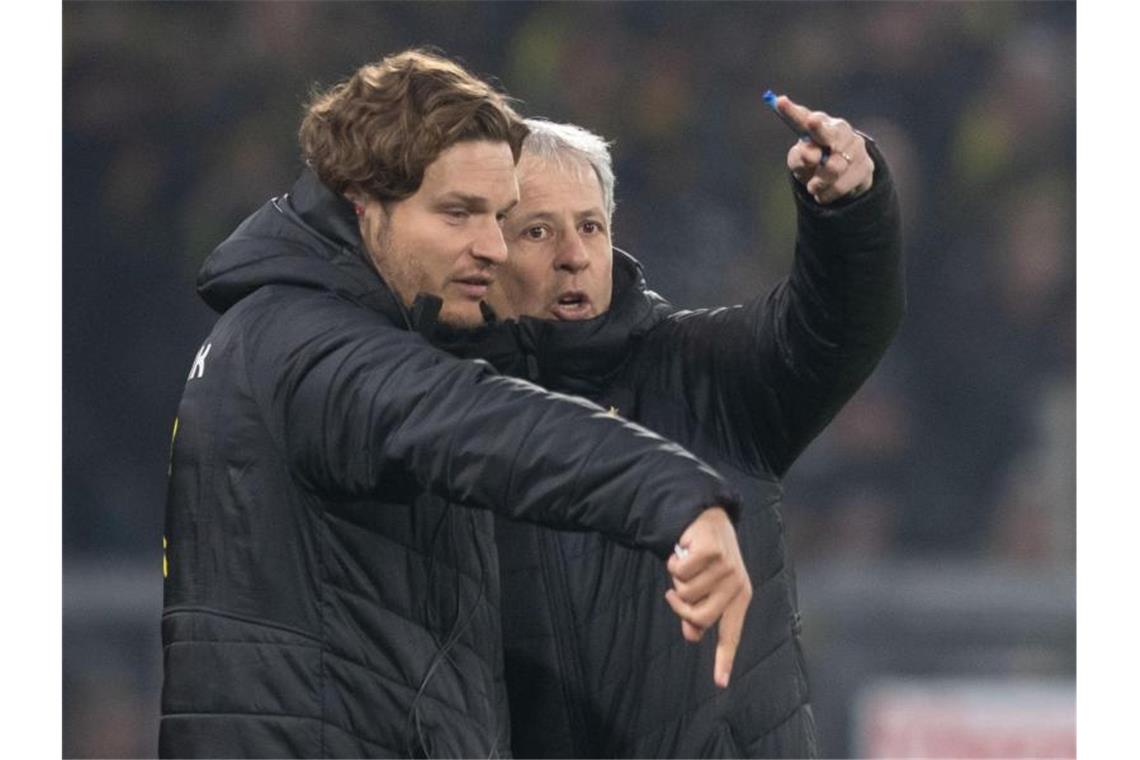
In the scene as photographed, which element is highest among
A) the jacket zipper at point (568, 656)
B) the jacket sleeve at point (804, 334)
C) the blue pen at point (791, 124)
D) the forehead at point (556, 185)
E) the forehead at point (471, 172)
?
the forehead at point (556, 185)

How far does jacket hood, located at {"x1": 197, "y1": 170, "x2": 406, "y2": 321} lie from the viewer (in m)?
1.81

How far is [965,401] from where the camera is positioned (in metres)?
6.13

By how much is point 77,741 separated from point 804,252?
159 inches

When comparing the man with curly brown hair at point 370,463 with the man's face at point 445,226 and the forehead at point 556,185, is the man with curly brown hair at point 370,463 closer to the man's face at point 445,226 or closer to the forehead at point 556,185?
the man's face at point 445,226

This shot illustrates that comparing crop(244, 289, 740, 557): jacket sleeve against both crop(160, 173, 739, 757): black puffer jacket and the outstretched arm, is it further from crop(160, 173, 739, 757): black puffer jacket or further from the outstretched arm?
the outstretched arm

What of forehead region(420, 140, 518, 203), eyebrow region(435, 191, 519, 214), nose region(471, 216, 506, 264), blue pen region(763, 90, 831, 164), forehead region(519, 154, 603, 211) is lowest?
nose region(471, 216, 506, 264)

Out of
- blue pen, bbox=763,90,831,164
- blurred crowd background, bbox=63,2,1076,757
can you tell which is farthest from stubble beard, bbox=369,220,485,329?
blurred crowd background, bbox=63,2,1076,757

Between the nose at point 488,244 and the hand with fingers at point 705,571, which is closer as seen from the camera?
the hand with fingers at point 705,571

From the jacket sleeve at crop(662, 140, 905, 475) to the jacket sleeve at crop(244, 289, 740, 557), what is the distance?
1.77ft

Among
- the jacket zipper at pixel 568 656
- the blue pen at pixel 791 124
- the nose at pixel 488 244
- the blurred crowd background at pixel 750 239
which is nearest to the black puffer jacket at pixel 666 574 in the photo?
the jacket zipper at pixel 568 656

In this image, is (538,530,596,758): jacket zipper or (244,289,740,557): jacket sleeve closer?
(244,289,740,557): jacket sleeve

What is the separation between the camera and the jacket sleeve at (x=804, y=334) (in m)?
2.02

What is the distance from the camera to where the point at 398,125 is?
1.88m

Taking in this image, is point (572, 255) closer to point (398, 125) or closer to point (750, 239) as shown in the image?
point (398, 125)
